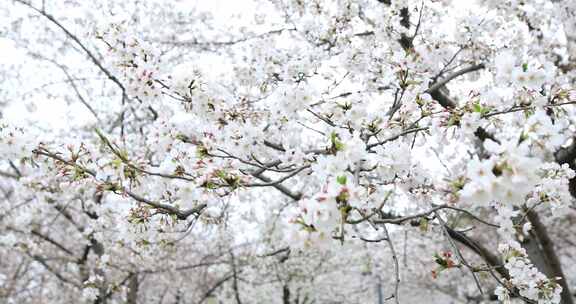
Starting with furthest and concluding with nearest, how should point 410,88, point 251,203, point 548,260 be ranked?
point 251,203, point 548,260, point 410,88

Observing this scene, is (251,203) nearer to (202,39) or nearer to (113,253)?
(113,253)

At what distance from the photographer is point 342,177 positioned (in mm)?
1415

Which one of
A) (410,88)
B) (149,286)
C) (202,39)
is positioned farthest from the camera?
(149,286)

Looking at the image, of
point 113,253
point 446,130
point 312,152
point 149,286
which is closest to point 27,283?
point 149,286

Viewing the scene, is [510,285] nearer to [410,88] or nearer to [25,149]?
[410,88]

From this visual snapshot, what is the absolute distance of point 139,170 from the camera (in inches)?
84.6

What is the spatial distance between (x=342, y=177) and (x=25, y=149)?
176 centimetres

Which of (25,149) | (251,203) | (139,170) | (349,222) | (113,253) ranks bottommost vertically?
(349,222)

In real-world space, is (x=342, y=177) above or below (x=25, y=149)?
below

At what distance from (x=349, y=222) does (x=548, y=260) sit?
4335 mm

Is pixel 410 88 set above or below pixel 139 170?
above

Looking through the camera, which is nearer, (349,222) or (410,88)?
(349,222)

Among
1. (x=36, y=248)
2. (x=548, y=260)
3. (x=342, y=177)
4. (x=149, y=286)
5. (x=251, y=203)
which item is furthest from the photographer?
(x=149, y=286)

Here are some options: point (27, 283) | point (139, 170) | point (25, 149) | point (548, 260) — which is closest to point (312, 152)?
point (139, 170)
